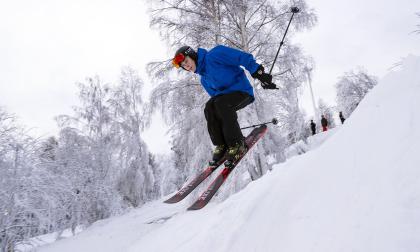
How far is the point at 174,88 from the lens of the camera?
26.6 feet

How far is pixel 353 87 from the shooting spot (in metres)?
26.1

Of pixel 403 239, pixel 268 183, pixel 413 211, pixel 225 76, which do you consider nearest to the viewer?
pixel 403 239

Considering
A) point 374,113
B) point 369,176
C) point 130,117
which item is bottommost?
point 369,176

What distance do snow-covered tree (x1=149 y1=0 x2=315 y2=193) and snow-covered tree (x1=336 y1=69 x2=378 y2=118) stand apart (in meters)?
19.8

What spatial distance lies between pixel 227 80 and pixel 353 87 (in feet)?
84.7

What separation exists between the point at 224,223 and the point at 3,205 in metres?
4.60

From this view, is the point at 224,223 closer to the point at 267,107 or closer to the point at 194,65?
the point at 194,65

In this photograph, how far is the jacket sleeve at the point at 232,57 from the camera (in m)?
3.62

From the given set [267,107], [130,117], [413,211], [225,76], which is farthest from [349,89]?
[413,211]

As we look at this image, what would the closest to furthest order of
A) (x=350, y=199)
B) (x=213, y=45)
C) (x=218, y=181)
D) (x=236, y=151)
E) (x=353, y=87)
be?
(x=350, y=199)
(x=236, y=151)
(x=218, y=181)
(x=213, y=45)
(x=353, y=87)

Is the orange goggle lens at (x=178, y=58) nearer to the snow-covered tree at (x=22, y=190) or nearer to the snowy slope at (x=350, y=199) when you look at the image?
the snowy slope at (x=350, y=199)

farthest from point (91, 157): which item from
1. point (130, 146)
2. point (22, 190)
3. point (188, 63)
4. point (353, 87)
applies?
point (353, 87)

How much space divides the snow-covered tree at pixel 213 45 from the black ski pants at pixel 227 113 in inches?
148

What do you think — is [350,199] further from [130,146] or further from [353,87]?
[353,87]
